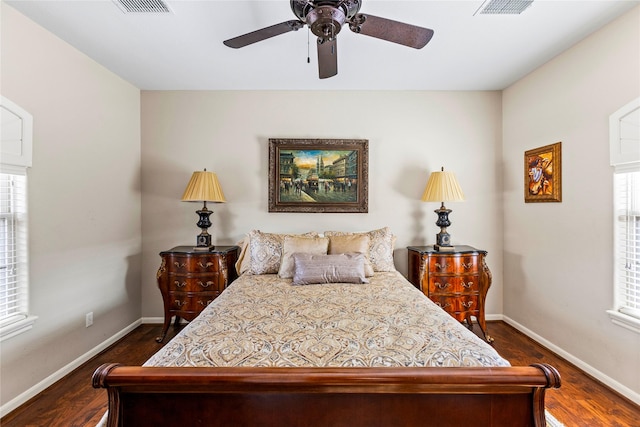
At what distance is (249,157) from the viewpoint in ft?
11.1

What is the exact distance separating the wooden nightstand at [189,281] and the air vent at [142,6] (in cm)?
204

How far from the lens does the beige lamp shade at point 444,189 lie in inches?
116

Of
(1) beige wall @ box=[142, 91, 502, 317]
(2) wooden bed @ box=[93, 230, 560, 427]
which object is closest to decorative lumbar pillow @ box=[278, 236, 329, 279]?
(1) beige wall @ box=[142, 91, 502, 317]

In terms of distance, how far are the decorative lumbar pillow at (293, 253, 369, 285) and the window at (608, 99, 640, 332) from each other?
1910mm

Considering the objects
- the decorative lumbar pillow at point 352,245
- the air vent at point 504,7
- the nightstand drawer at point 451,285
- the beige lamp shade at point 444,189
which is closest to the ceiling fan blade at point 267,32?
the air vent at point 504,7

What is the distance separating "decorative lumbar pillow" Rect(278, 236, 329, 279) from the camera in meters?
2.60

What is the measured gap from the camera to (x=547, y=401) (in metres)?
2.00

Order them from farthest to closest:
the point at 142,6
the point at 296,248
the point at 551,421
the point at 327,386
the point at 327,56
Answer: the point at 296,248
the point at 142,6
the point at 327,56
the point at 551,421
the point at 327,386

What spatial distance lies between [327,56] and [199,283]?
2.42 metres

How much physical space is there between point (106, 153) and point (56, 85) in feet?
2.29

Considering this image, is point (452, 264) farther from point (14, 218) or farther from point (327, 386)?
point (14, 218)

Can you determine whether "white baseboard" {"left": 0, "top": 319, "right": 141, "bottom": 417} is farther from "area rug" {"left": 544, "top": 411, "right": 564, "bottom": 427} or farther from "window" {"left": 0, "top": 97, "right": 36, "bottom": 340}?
"area rug" {"left": 544, "top": 411, "right": 564, "bottom": 427}

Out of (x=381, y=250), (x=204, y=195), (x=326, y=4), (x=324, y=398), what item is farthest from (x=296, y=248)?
(x=326, y=4)

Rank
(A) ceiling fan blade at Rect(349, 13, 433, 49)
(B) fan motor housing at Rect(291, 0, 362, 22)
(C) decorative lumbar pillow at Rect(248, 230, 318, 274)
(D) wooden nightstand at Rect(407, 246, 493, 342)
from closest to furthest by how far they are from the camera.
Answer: (B) fan motor housing at Rect(291, 0, 362, 22) → (A) ceiling fan blade at Rect(349, 13, 433, 49) → (C) decorative lumbar pillow at Rect(248, 230, 318, 274) → (D) wooden nightstand at Rect(407, 246, 493, 342)
